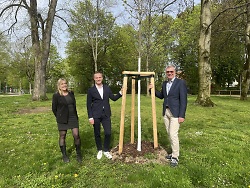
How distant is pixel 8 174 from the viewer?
174 inches

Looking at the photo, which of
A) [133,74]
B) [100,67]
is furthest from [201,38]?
[100,67]

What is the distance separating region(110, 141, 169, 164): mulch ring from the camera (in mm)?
4863

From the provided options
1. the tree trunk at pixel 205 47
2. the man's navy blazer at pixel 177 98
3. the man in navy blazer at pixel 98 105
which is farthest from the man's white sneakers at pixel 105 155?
the tree trunk at pixel 205 47

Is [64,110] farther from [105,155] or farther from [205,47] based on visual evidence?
[205,47]

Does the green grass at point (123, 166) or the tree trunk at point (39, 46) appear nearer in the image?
the green grass at point (123, 166)

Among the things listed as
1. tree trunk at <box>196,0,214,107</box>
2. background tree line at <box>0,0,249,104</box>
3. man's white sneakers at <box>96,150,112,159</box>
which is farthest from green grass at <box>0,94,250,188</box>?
background tree line at <box>0,0,249,104</box>

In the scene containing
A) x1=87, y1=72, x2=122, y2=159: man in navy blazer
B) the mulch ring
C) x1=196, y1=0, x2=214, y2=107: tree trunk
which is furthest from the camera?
x1=196, y1=0, x2=214, y2=107: tree trunk

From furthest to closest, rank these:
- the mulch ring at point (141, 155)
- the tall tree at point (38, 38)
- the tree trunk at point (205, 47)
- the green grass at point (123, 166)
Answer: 1. the tall tree at point (38, 38)
2. the tree trunk at point (205, 47)
3. the mulch ring at point (141, 155)
4. the green grass at point (123, 166)

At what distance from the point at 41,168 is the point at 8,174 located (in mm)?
659

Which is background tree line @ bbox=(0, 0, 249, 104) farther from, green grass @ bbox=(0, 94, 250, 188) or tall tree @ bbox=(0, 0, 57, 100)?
green grass @ bbox=(0, 94, 250, 188)

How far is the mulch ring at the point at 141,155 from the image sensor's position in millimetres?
4863

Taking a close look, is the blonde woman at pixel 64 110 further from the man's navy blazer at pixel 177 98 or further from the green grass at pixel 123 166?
the man's navy blazer at pixel 177 98

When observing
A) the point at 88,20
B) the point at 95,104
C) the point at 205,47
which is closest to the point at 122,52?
the point at 88,20

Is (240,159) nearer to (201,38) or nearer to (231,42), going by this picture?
(201,38)
